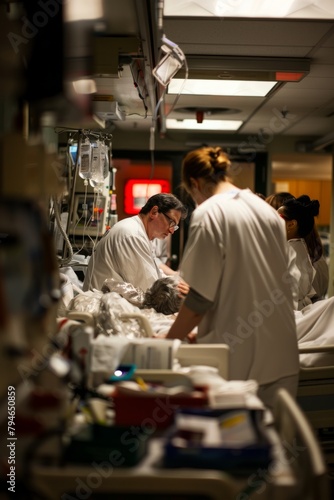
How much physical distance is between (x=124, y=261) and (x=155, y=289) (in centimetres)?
47

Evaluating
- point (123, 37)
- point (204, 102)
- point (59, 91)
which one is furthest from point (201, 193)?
point (204, 102)

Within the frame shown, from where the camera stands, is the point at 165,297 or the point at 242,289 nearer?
the point at 242,289

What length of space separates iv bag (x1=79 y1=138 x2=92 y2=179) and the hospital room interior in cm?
1

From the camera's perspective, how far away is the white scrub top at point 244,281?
2473 mm

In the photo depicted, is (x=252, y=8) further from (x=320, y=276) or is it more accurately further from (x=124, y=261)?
(x=320, y=276)

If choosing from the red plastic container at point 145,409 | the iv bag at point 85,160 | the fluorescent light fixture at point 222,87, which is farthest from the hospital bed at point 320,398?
the fluorescent light fixture at point 222,87

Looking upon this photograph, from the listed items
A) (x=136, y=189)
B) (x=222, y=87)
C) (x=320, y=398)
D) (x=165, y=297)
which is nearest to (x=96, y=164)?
(x=222, y=87)

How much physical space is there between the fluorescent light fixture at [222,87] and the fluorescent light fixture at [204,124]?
1.69 m

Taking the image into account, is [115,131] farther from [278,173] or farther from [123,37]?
[123,37]

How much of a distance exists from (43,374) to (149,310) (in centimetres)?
221

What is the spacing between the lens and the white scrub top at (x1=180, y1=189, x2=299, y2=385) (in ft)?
8.11

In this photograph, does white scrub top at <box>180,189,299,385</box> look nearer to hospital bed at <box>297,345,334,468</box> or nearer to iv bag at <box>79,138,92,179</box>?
hospital bed at <box>297,345,334,468</box>

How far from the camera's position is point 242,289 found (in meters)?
2.51

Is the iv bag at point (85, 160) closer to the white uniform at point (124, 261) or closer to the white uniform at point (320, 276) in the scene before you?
the white uniform at point (124, 261)
